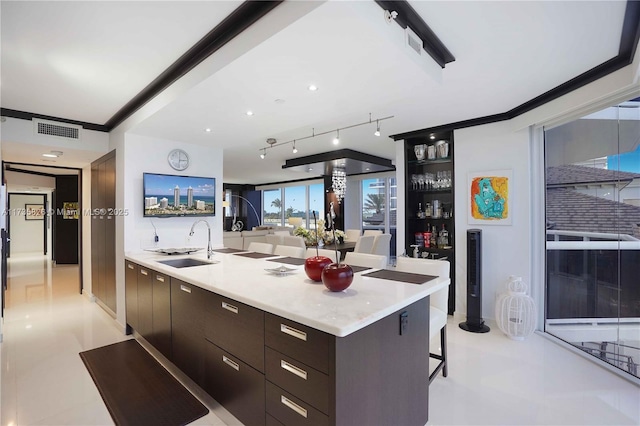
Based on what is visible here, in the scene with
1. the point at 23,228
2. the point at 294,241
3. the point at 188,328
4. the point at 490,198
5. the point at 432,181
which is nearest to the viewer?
the point at 188,328

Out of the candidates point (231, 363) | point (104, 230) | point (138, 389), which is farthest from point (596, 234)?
point (104, 230)

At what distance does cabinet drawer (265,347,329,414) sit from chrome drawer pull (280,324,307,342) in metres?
0.12

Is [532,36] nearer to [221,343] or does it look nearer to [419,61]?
[419,61]

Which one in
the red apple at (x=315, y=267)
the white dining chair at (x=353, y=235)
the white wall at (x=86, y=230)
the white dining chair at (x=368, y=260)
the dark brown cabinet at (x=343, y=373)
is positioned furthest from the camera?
the white dining chair at (x=353, y=235)

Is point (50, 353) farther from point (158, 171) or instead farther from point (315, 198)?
point (315, 198)

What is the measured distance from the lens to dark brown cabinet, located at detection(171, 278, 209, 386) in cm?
214

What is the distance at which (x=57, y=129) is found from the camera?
3.67 meters

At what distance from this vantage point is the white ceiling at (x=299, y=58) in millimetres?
1726

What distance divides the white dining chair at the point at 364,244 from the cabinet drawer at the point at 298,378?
371 centimetres

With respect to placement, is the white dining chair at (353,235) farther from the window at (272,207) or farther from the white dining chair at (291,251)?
the window at (272,207)

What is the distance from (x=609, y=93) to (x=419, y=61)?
5.67 feet

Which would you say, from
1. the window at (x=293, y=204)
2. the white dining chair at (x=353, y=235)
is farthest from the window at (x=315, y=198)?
the white dining chair at (x=353, y=235)

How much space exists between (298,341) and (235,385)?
27.0 inches

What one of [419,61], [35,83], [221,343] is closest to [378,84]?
[419,61]
